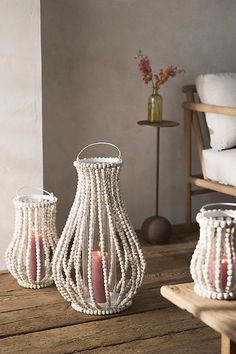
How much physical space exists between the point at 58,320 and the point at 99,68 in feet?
5.59

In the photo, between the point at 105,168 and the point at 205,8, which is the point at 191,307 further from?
the point at 205,8

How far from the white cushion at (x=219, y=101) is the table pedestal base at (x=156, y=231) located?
1.68ft

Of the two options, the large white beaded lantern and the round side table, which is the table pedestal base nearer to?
the round side table

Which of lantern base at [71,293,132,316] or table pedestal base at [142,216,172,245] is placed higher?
table pedestal base at [142,216,172,245]

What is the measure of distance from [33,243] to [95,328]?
1.86ft

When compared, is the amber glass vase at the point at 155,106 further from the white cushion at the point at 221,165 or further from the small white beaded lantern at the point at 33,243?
the small white beaded lantern at the point at 33,243

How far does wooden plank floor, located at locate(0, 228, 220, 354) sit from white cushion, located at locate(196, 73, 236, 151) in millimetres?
1031

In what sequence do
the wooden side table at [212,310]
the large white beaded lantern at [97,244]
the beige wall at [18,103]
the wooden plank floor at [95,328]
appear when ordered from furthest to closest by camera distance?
the beige wall at [18,103] → the large white beaded lantern at [97,244] → the wooden plank floor at [95,328] → the wooden side table at [212,310]

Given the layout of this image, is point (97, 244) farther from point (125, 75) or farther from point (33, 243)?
point (125, 75)

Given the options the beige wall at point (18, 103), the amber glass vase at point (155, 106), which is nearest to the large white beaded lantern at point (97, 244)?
the beige wall at point (18, 103)

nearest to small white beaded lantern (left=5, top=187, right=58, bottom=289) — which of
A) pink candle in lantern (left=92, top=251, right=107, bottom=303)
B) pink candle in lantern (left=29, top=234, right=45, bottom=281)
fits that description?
pink candle in lantern (left=29, top=234, right=45, bottom=281)

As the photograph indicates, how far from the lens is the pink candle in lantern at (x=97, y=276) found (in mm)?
2746

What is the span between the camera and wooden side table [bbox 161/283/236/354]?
174 centimetres

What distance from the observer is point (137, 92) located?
4121 millimetres
